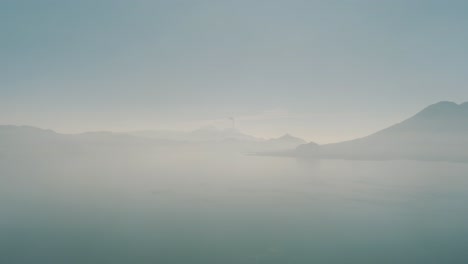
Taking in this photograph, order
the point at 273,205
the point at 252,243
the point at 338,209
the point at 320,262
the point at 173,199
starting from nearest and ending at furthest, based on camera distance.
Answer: the point at 320,262 < the point at 252,243 < the point at 338,209 < the point at 273,205 < the point at 173,199

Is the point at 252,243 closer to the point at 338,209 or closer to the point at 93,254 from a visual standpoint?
the point at 93,254

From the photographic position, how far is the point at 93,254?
80.1 feet

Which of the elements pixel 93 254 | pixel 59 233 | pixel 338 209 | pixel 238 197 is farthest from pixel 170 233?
pixel 338 209

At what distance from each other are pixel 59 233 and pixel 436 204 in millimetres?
62282

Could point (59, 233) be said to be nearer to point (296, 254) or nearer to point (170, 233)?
point (170, 233)

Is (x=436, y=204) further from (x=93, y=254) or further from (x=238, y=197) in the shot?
(x=93, y=254)

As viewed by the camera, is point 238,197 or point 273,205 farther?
point 238,197

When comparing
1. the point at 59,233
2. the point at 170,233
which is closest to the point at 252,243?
the point at 170,233

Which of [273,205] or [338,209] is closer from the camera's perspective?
[338,209]

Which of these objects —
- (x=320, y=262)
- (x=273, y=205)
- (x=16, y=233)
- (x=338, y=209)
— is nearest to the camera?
(x=320, y=262)

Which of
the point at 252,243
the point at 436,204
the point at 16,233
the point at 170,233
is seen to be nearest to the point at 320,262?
the point at 252,243

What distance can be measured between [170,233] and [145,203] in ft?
62.7

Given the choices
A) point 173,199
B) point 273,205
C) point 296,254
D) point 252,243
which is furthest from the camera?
point 173,199

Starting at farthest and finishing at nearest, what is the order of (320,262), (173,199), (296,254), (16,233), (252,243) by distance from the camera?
(173,199) < (16,233) < (252,243) < (296,254) < (320,262)
